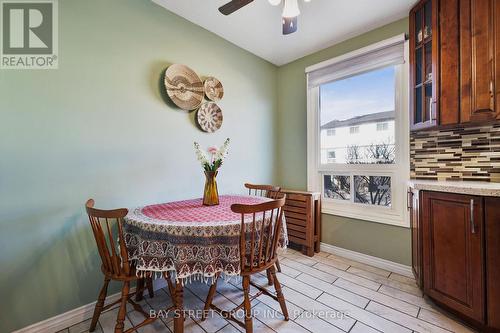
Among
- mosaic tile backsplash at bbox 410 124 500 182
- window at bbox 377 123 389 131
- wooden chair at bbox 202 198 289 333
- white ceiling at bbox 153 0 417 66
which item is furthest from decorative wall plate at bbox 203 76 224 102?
mosaic tile backsplash at bbox 410 124 500 182

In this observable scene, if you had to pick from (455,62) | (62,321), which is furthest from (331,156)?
(62,321)

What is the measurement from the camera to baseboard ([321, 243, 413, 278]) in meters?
2.22

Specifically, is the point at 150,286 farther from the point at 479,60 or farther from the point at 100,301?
the point at 479,60

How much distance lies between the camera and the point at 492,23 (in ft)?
5.11

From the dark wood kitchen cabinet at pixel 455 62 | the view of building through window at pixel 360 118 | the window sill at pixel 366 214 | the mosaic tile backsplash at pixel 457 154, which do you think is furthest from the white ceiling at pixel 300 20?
the window sill at pixel 366 214

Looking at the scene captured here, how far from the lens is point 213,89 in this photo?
247cm

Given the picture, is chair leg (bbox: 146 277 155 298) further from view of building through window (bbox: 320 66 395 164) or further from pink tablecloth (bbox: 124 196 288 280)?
view of building through window (bbox: 320 66 395 164)

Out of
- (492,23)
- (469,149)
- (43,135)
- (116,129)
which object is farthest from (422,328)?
(43,135)

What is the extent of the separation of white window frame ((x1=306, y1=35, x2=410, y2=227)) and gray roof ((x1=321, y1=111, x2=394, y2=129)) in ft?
0.30

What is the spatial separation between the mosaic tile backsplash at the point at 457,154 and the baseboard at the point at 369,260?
36.6 inches

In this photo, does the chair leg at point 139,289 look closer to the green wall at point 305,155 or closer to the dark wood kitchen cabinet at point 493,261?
the green wall at point 305,155

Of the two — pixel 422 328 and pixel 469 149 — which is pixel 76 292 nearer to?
pixel 422 328

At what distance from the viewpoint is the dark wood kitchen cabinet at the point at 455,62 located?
5.18 ft

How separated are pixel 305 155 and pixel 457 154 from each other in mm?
1532
